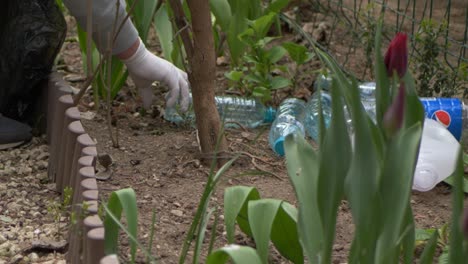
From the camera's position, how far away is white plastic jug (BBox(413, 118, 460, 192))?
8.69ft

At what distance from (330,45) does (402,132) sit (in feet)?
A: 8.78

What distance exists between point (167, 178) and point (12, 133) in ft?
1.97

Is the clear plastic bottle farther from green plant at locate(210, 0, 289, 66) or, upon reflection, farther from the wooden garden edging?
the wooden garden edging

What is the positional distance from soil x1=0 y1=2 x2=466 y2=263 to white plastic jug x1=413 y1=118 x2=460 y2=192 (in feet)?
0.13

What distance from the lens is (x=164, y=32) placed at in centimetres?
345

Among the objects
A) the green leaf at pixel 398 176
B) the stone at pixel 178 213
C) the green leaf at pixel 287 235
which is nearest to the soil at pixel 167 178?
the stone at pixel 178 213

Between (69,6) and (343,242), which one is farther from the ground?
(69,6)

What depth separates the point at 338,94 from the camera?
1505 millimetres

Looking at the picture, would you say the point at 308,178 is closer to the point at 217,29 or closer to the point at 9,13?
the point at 9,13

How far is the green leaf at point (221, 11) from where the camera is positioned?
327 centimetres

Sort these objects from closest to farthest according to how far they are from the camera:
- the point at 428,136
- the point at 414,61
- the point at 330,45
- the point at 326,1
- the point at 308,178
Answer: the point at 308,178
the point at 428,136
the point at 414,61
the point at 330,45
the point at 326,1

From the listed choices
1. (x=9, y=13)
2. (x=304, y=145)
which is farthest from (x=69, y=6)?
(x=304, y=145)

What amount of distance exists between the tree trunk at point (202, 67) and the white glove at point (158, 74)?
12.4 inches

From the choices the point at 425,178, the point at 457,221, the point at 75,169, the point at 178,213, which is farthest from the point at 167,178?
the point at 457,221
